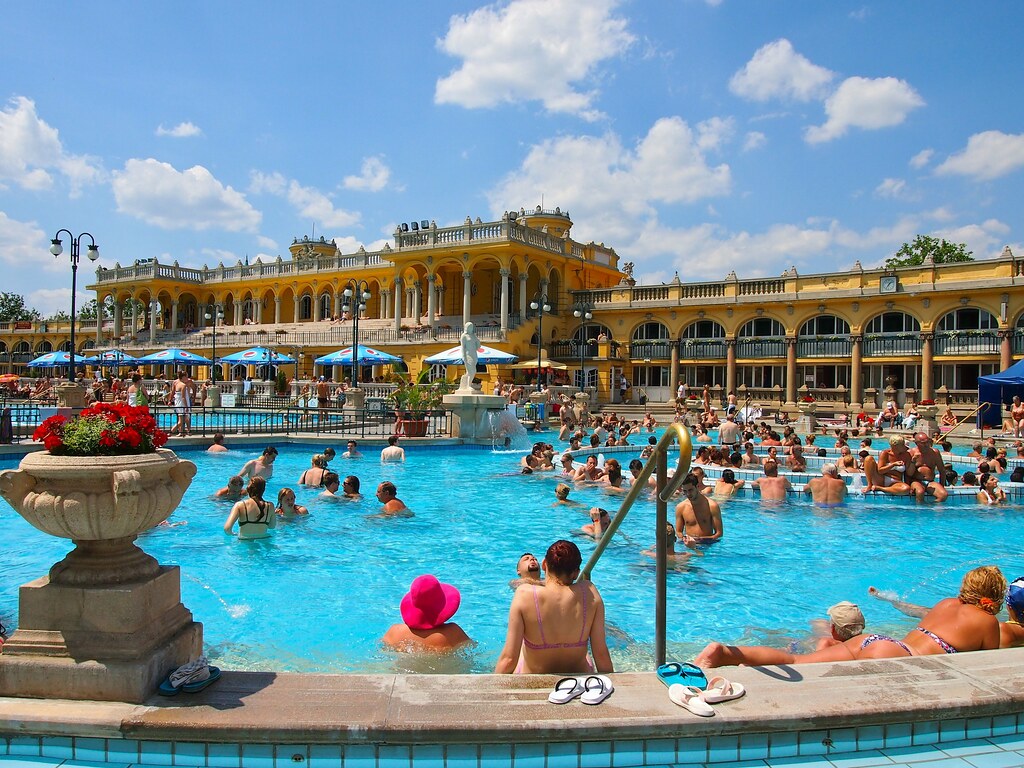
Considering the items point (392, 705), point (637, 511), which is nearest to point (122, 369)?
point (637, 511)

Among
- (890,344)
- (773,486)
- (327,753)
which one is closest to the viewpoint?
(327,753)

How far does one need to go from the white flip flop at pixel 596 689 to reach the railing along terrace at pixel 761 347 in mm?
34093

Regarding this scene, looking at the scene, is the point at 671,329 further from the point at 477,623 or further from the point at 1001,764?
the point at 1001,764

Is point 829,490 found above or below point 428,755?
above

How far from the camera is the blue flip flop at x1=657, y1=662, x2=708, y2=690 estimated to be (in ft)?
11.8

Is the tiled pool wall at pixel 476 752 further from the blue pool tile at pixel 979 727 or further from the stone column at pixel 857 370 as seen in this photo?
the stone column at pixel 857 370

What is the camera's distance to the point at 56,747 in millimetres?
3316

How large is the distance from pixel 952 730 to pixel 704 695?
124 cm

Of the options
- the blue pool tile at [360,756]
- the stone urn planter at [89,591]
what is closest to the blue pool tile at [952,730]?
the blue pool tile at [360,756]

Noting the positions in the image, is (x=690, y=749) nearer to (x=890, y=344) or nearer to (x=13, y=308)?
(x=890, y=344)

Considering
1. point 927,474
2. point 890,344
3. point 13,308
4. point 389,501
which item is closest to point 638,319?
point 890,344

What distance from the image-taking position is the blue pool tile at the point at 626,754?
3.31 metres

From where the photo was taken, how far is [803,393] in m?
33.8

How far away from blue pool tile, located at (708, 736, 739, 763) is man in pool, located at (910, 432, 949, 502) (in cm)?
1074
